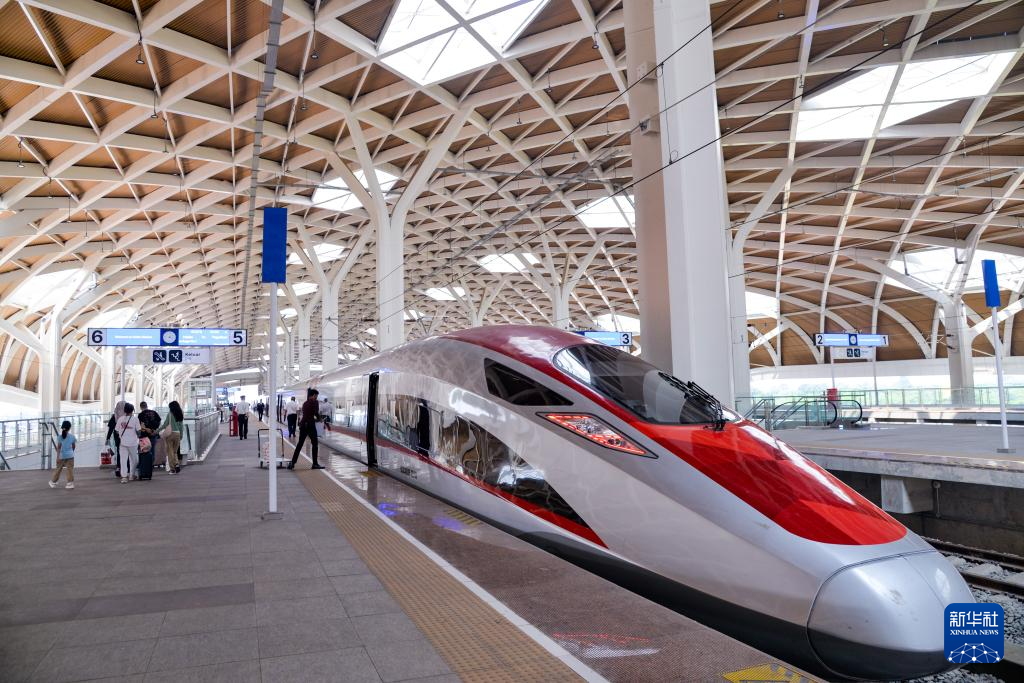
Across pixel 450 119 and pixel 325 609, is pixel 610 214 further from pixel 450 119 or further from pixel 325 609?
pixel 325 609

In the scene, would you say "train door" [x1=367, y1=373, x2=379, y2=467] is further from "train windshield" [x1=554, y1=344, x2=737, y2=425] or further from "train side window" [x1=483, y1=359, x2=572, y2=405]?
"train windshield" [x1=554, y1=344, x2=737, y2=425]

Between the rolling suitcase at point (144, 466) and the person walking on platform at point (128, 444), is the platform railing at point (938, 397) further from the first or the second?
the person walking on platform at point (128, 444)

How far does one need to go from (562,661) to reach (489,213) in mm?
35198

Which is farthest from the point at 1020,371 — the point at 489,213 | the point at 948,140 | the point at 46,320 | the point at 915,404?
the point at 46,320

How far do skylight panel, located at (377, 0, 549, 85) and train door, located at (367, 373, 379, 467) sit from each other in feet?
34.4

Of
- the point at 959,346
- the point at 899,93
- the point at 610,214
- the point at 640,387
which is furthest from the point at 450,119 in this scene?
the point at 959,346

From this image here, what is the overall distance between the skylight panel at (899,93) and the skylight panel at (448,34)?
36.1 ft

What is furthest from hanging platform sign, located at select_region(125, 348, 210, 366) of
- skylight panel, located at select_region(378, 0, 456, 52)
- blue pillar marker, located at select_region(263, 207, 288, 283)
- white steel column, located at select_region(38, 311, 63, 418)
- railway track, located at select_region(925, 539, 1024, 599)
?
railway track, located at select_region(925, 539, 1024, 599)

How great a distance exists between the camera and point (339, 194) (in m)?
32.5

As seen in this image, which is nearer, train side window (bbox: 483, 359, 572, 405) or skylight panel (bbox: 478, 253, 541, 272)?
train side window (bbox: 483, 359, 572, 405)

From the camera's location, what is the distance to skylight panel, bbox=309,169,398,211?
97.5ft

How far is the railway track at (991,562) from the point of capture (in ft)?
22.3

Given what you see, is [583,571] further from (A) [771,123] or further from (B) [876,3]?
(A) [771,123]

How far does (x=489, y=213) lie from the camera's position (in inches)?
1474
